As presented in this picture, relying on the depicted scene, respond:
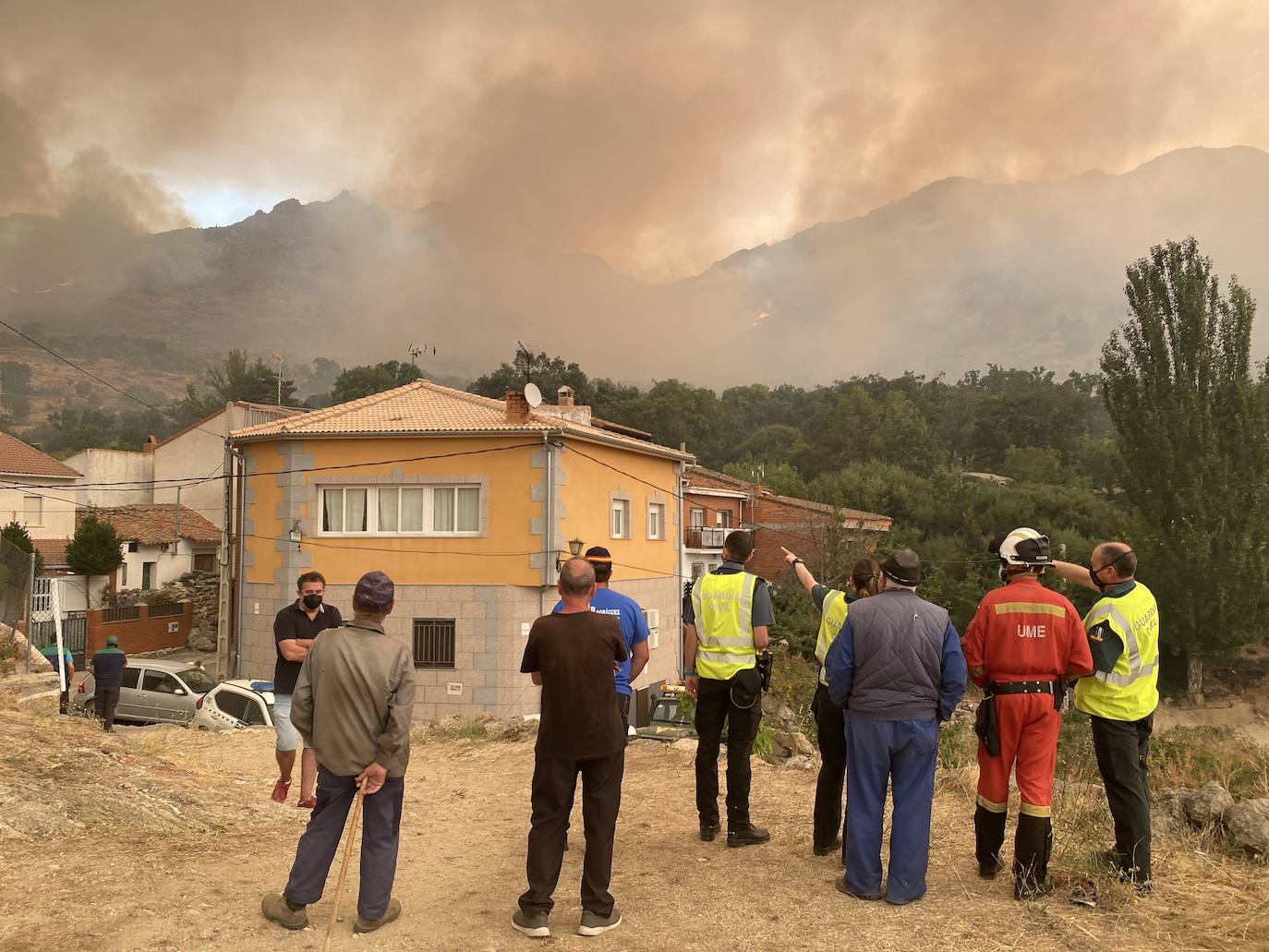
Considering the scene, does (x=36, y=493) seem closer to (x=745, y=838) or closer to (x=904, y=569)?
(x=745, y=838)

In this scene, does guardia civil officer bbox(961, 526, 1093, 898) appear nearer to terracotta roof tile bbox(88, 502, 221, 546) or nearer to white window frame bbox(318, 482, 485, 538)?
white window frame bbox(318, 482, 485, 538)

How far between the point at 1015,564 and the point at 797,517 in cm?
3509

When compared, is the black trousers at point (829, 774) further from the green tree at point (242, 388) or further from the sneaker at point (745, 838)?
the green tree at point (242, 388)

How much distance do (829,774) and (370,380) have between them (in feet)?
235

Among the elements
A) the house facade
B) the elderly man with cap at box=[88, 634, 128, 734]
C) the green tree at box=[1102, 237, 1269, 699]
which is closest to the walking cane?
the elderly man with cap at box=[88, 634, 128, 734]

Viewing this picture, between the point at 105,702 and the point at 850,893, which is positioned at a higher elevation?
the point at 850,893

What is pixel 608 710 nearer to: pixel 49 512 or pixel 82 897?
pixel 82 897

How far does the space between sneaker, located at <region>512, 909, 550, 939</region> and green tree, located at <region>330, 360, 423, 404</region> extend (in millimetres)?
67504

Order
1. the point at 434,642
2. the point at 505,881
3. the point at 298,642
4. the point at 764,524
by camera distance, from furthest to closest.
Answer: the point at 764,524
the point at 434,642
the point at 298,642
the point at 505,881

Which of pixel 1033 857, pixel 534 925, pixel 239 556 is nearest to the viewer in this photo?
pixel 534 925

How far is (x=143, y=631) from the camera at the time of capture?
29359 mm

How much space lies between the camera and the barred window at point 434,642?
19.7 metres

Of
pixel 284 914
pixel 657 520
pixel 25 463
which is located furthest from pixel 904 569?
pixel 25 463

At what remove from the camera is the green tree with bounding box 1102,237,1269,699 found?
31688 millimetres
